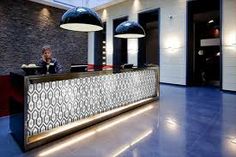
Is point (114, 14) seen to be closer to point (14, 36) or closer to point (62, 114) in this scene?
point (14, 36)

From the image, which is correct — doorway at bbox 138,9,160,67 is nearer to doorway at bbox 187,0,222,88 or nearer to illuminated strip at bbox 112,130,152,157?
doorway at bbox 187,0,222,88

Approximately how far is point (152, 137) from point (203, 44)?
27.0 feet

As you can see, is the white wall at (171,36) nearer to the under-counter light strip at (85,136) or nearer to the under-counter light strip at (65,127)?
the under-counter light strip at (85,136)

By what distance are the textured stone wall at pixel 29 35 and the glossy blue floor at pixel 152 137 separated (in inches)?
276

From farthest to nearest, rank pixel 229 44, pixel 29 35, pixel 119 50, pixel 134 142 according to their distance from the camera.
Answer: pixel 119 50 → pixel 29 35 → pixel 229 44 → pixel 134 142

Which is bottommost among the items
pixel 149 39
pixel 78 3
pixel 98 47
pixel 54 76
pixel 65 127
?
pixel 65 127

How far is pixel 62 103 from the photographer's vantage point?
11.2 ft

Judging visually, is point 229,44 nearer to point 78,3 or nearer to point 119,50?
point 119,50

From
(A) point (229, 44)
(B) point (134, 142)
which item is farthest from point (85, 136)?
(A) point (229, 44)

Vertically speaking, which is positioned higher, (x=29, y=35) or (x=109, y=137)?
(x=29, y=35)

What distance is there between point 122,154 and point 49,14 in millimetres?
11103

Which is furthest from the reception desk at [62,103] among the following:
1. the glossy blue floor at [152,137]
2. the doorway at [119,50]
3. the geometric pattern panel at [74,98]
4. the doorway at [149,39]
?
the doorway at [119,50]

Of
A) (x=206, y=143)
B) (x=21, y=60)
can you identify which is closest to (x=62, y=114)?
(x=206, y=143)

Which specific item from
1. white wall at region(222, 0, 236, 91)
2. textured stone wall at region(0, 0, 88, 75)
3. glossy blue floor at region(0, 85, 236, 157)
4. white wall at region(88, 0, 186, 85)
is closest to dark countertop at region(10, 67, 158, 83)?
glossy blue floor at region(0, 85, 236, 157)
